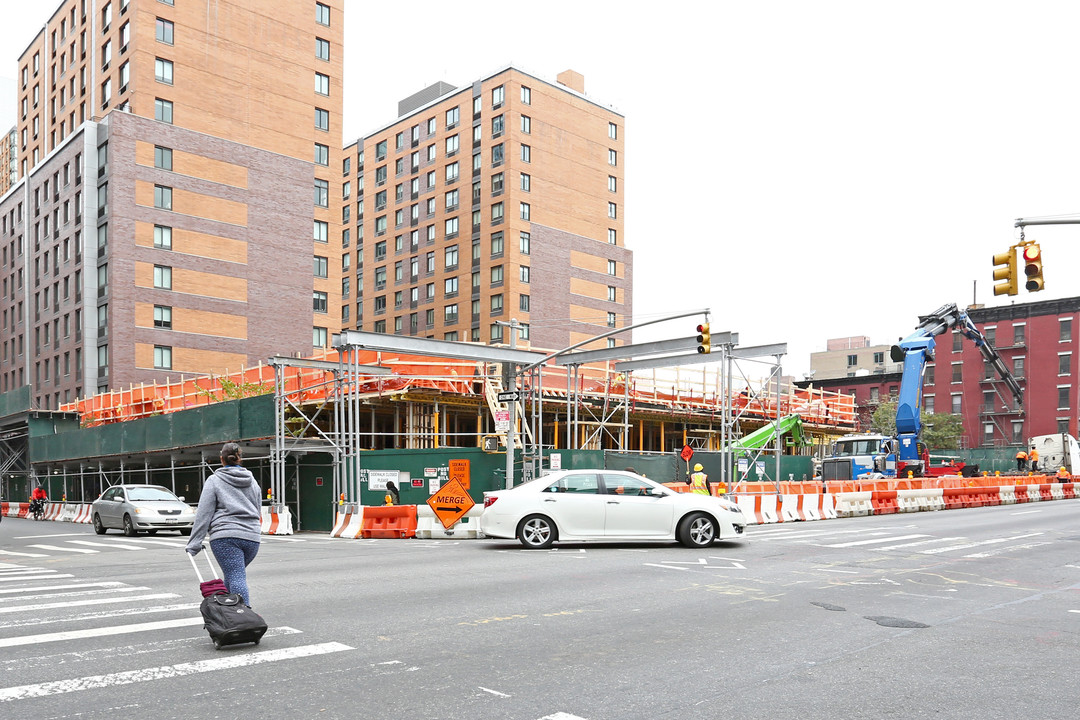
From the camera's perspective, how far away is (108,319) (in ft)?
173

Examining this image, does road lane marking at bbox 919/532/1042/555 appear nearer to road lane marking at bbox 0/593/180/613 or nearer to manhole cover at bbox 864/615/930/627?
manhole cover at bbox 864/615/930/627

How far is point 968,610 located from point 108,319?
51.3 metres

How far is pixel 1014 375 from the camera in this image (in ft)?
252

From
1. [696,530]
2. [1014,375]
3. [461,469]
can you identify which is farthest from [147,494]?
[1014,375]

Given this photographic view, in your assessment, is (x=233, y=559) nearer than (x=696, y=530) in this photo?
Yes

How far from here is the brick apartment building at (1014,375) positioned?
7381 cm

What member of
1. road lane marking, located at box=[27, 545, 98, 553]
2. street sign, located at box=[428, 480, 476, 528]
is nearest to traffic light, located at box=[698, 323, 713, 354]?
street sign, located at box=[428, 480, 476, 528]

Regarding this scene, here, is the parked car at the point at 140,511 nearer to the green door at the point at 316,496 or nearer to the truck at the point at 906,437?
the green door at the point at 316,496

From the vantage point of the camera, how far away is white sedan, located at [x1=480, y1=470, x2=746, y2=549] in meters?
16.6

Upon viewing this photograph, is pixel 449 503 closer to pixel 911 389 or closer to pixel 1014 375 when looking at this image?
pixel 911 389

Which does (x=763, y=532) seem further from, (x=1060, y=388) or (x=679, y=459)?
(x=1060, y=388)

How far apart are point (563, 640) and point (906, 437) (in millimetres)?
30870

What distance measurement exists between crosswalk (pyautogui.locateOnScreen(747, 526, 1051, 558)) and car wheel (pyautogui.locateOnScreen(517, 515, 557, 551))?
4.25m

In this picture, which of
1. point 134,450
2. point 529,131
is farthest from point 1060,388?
point 134,450
